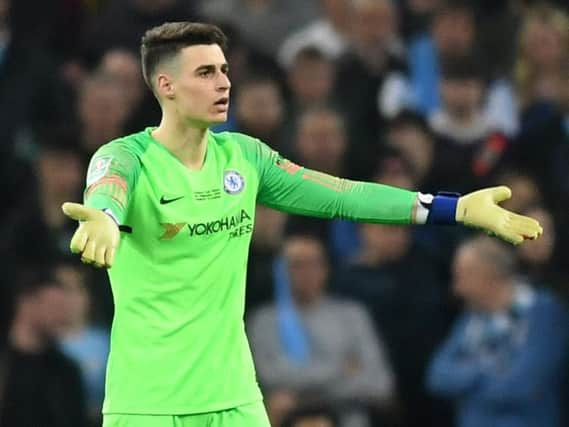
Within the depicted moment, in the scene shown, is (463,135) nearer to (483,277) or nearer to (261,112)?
(483,277)

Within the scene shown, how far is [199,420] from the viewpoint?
239 inches

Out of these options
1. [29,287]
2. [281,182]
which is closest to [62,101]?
[29,287]

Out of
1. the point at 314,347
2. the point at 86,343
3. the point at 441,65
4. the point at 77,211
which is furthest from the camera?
the point at 441,65

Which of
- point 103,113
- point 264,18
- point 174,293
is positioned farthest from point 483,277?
point 174,293

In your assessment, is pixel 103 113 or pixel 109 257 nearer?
pixel 109 257

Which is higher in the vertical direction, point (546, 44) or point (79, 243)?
point (546, 44)

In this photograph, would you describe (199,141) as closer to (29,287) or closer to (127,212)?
(127,212)

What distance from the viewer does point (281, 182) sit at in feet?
21.2

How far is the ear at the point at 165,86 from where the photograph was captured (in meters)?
6.29

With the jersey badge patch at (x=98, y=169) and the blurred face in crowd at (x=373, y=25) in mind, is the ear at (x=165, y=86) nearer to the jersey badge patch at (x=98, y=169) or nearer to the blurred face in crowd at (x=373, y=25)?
the jersey badge patch at (x=98, y=169)

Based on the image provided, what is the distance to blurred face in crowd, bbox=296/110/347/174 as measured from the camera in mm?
10883

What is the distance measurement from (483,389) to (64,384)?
9.03 feet

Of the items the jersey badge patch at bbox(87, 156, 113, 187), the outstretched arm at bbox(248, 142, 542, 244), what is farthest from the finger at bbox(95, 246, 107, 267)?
the outstretched arm at bbox(248, 142, 542, 244)

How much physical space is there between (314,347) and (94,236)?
510 centimetres
